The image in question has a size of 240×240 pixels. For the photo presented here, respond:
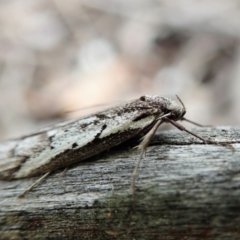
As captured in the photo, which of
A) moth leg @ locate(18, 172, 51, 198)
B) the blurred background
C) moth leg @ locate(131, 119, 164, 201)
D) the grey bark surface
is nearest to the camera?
the grey bark surface

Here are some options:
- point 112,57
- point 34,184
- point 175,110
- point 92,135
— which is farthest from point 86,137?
point 112,57

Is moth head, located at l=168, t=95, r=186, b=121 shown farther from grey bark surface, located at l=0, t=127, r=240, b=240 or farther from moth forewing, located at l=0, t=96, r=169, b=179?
grey bark surface, located at l=0, t=127, r=240, b=240

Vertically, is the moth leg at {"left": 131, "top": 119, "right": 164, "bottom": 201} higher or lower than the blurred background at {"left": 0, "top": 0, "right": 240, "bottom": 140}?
lower

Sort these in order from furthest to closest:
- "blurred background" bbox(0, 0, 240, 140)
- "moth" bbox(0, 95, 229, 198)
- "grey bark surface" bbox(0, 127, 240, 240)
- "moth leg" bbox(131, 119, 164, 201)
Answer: "blurred background" bbox(0, 0, 240, 140) → "moth" bbox(0, 95, 229, 198) → "moth leg" bbox(131, 119, 164, 201) → "grey bark surface" bbox(0, 127, 240, 240)

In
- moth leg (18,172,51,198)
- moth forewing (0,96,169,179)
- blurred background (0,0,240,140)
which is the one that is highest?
blurred background (0,0,240,140)

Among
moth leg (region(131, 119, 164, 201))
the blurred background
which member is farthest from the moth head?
the blurred background

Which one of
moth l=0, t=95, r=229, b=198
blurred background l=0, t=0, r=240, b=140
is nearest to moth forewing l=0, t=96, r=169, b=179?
moth l=0, t=95, r=229, b=198

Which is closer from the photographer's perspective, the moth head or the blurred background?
the moth head

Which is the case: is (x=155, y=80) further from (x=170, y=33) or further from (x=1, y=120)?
(x=1, y=120)

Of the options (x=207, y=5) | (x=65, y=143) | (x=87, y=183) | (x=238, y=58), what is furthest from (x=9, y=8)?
(x=87, y=183)
